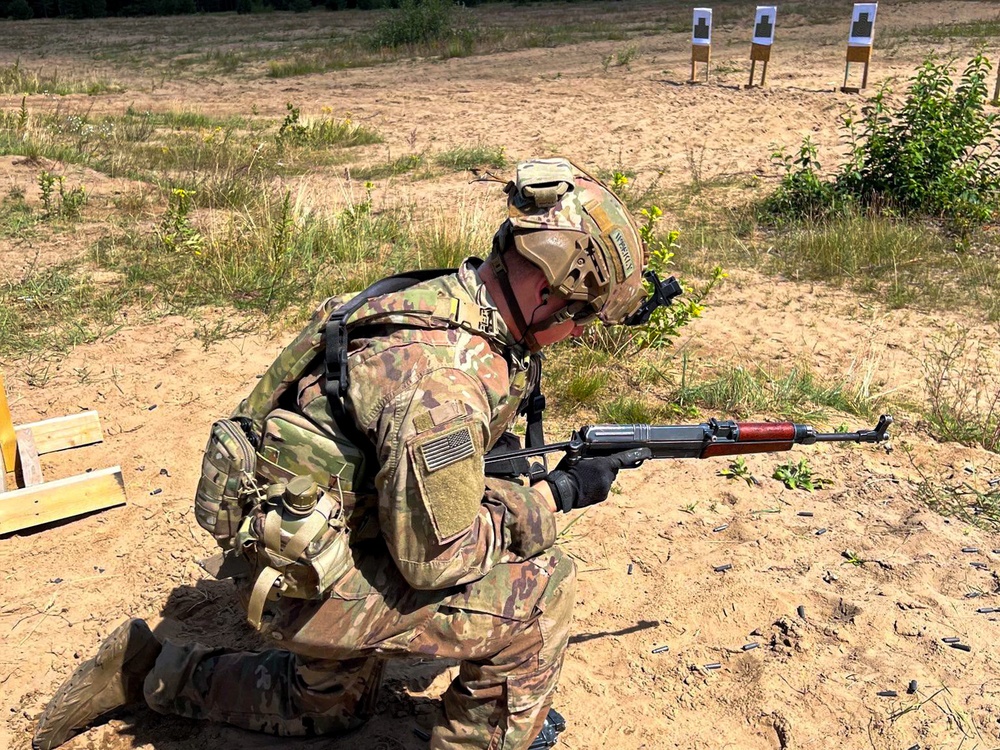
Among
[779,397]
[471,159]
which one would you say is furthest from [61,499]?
[471,159]

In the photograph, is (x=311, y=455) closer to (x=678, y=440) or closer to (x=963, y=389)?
(x=678, y=440)

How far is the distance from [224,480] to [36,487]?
194cm

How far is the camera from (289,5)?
1414 inches

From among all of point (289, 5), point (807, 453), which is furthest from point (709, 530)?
point (289, 5)

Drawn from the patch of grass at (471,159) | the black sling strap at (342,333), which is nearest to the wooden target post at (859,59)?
the patch of grass at (471,159)

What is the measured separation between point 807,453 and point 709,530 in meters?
0.88

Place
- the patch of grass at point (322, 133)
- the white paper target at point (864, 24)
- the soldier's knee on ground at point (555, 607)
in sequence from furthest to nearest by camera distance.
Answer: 1. the white paper target at point (864, 24)
2. the patch of grass at point (322, 133)
3. the soldier's knee on ground at point (555, 607)

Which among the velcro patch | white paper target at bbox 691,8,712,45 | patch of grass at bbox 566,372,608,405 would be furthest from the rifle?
white paper target at bbox 691,8,712,45

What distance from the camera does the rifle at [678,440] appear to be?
3.06m

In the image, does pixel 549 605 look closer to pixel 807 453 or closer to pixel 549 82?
pixel 807 453

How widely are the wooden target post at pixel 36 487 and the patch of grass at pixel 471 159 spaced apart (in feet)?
21.4

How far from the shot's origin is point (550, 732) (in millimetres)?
3096

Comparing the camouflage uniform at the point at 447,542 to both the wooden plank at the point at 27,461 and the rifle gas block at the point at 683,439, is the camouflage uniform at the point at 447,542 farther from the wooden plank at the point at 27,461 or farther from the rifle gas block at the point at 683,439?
the wooden plank at the point at 27,461

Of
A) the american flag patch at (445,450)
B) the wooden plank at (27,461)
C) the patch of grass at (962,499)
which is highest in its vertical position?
the american flag patch at (445,450)
